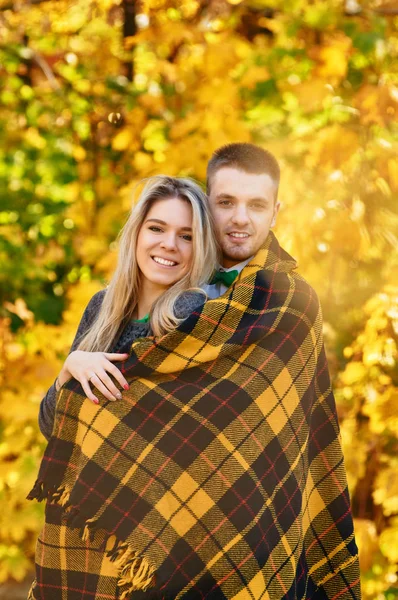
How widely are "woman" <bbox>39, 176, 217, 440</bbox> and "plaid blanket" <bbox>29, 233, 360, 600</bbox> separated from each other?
60 millimetres

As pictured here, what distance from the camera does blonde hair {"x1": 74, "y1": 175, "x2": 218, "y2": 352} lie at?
1.97m

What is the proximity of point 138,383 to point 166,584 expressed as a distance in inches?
18.0

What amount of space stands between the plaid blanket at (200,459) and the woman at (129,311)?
0.02 metres

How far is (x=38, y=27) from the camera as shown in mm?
4266

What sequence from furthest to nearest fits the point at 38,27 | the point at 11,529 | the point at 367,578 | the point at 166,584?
the point at 38,27
the point at 11,529
the point at 367,578
the point at 166,584

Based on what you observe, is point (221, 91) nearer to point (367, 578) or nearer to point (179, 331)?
point (179, 331)

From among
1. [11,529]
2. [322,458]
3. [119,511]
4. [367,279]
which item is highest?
[367,279]

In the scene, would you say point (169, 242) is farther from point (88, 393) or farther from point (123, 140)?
point (123, 140)

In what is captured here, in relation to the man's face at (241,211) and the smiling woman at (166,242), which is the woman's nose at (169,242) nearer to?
the smiling woman at (166,242)

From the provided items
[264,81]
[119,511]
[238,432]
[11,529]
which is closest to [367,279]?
[264,81]

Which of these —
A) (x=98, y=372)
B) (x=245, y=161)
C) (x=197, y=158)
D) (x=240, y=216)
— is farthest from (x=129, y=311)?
(x=197, y=158)

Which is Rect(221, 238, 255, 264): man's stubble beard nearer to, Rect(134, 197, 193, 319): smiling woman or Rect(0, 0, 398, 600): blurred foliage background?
Rect(134, 197, 193, 319): smiling woman

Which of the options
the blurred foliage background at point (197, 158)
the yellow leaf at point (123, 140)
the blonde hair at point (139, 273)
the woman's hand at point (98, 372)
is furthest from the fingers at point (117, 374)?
the yellow leaf at point (123, 140)

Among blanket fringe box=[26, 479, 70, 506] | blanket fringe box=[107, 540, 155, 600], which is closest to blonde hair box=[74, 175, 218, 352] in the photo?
blanket fringe box=[26, 479, 70, 506]
